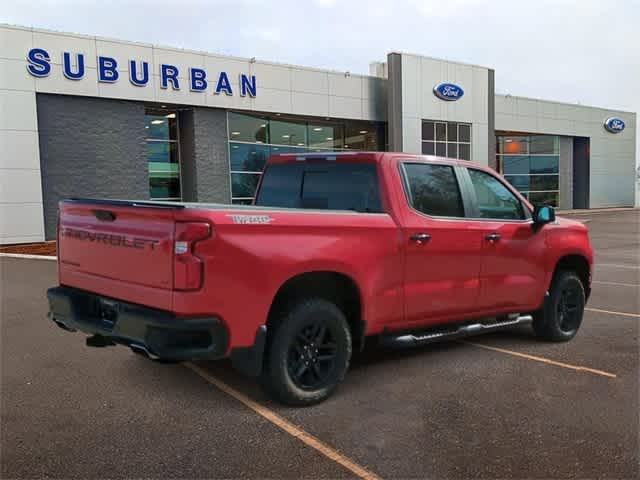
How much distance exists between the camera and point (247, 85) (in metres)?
23.9

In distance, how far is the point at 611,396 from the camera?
4.52 metres

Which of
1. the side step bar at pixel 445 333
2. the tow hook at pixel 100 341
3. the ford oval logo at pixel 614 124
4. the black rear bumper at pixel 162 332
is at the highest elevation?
the ford oval logo at pixel 614 124

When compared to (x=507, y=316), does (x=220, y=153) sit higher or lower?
higher

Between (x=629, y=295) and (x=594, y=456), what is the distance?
6553mm

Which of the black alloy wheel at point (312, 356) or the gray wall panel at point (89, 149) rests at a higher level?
the gray wall panel at point (89, 149)

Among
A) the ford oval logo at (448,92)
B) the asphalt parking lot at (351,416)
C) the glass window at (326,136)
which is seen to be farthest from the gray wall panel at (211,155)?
the asphalt parking lot at (351,416)

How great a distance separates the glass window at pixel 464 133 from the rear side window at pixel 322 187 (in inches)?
1065

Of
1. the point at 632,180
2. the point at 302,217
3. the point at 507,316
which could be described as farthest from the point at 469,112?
the point at 302,217

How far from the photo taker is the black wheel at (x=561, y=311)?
6137mm

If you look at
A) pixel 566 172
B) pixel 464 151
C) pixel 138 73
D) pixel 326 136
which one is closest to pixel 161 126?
pixel 138 73

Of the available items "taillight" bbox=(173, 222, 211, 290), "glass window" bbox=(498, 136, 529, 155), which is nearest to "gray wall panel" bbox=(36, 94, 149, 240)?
"taillight" bbox=(173, 222, 211, 290)

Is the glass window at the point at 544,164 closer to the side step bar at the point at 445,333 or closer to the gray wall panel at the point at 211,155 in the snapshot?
the gray wall panel at the point at 211,155

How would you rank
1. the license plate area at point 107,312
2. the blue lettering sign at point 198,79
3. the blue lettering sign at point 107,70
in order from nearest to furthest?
the license plate area at point 107,312, the blue lettering sign at point 107,70, the blue lettering sign at point 198,79

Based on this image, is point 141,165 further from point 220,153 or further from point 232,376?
point 232,376
